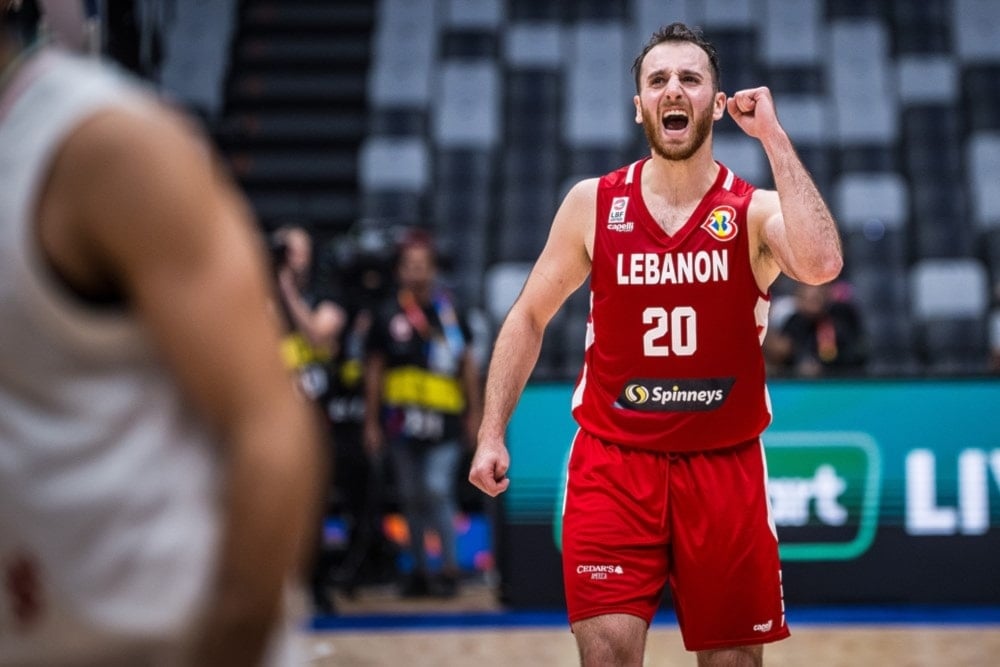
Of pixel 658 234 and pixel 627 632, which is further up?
pixel 658 234

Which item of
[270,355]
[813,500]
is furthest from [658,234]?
[813,500]

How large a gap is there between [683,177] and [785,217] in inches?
14.9

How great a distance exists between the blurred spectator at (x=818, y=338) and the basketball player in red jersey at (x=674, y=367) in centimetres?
464

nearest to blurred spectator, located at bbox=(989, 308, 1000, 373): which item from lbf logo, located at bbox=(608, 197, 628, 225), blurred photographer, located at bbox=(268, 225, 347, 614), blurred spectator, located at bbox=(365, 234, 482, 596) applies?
blurred spectator, located at bbox=(365, 234, 482, 596)

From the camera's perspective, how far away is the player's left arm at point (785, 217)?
3244 mm

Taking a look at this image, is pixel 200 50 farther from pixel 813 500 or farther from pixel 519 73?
pixel 813 500

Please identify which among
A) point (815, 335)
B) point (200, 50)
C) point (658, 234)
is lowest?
point (815, 335)

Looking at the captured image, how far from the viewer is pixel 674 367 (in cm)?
347

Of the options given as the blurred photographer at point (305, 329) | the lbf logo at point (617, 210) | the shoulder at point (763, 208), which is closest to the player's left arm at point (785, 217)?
the shoulder at point (763, 208)

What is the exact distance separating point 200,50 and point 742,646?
11830 millimetres

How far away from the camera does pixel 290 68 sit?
47.2 feet

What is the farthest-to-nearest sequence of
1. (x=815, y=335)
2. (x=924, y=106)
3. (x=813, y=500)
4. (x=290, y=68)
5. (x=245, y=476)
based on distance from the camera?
(x=290, y=68), (x=924, y=106), (x=815, y=335), (x=813, y=500), (x=245, y=476)

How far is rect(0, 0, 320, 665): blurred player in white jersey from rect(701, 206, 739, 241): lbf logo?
2.23m

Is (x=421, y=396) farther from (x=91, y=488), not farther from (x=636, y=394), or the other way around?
(x=91, y=488)
